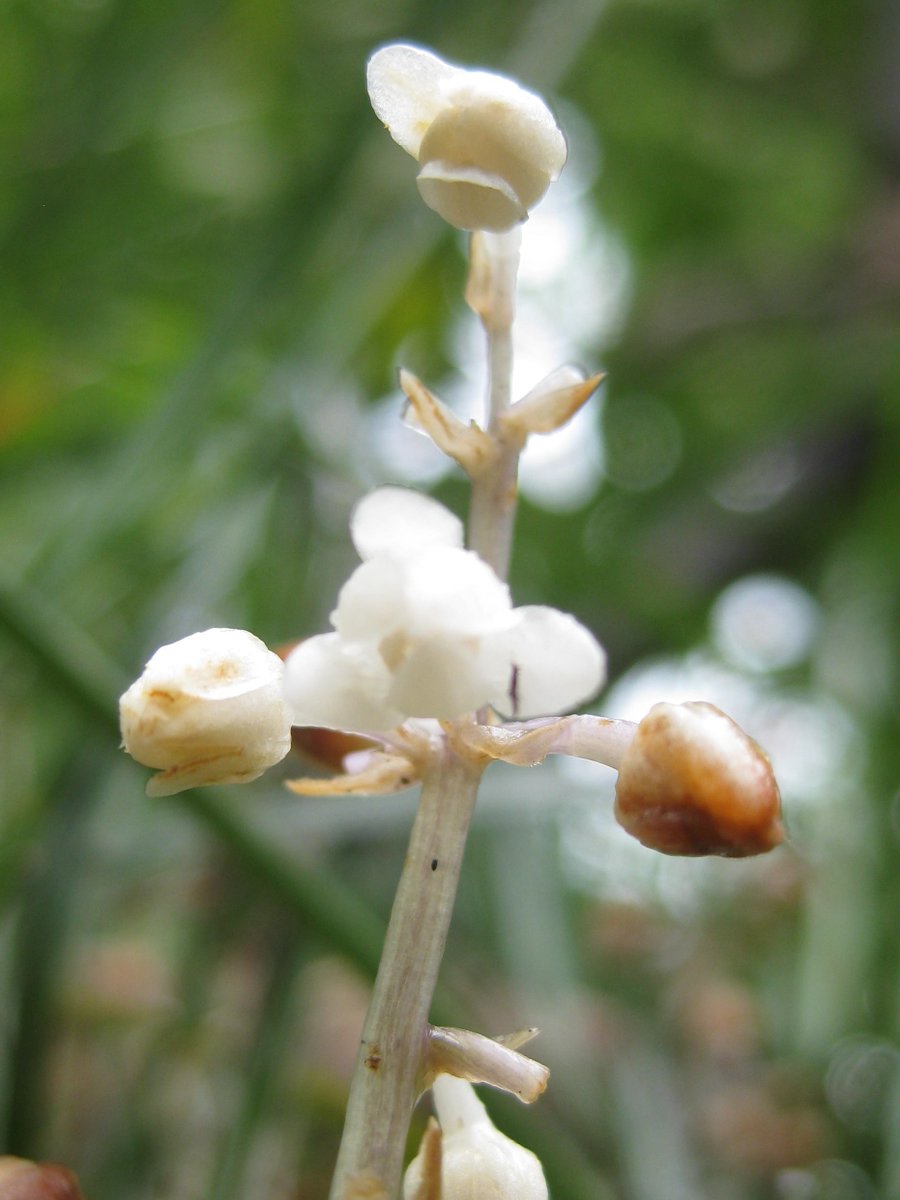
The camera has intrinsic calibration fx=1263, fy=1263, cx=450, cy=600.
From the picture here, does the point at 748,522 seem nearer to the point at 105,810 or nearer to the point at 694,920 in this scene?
the point at 694,920

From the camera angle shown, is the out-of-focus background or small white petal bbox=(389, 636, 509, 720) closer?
small white petal bbox=(389, 636, 509, 720)

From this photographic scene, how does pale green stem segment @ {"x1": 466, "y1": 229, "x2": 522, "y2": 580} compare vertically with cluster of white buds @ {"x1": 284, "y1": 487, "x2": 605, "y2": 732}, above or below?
above

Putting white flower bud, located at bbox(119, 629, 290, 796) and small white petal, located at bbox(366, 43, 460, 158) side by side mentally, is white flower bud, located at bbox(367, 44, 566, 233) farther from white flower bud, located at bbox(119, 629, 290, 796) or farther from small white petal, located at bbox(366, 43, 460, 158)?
white flower bud, located at bbox(119, 629, 290, 796)

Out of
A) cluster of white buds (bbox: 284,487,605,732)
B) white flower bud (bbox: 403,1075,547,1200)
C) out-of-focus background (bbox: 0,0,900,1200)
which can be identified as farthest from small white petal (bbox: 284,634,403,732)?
out-of-focus background (bbox: 0,0,900,1200)

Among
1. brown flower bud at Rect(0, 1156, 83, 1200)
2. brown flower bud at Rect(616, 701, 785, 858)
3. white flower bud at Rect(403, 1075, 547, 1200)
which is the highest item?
brown flower bud at Rect(616, 701, 785, 858)

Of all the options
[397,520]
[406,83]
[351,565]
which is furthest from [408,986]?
[351,565]

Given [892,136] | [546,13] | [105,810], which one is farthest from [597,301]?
[105,810]

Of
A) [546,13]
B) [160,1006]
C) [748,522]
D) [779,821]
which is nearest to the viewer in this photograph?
[779,821]

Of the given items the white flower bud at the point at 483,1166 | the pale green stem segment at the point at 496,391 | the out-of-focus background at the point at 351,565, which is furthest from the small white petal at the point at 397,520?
the out-of-focus background at the point at 351,565
